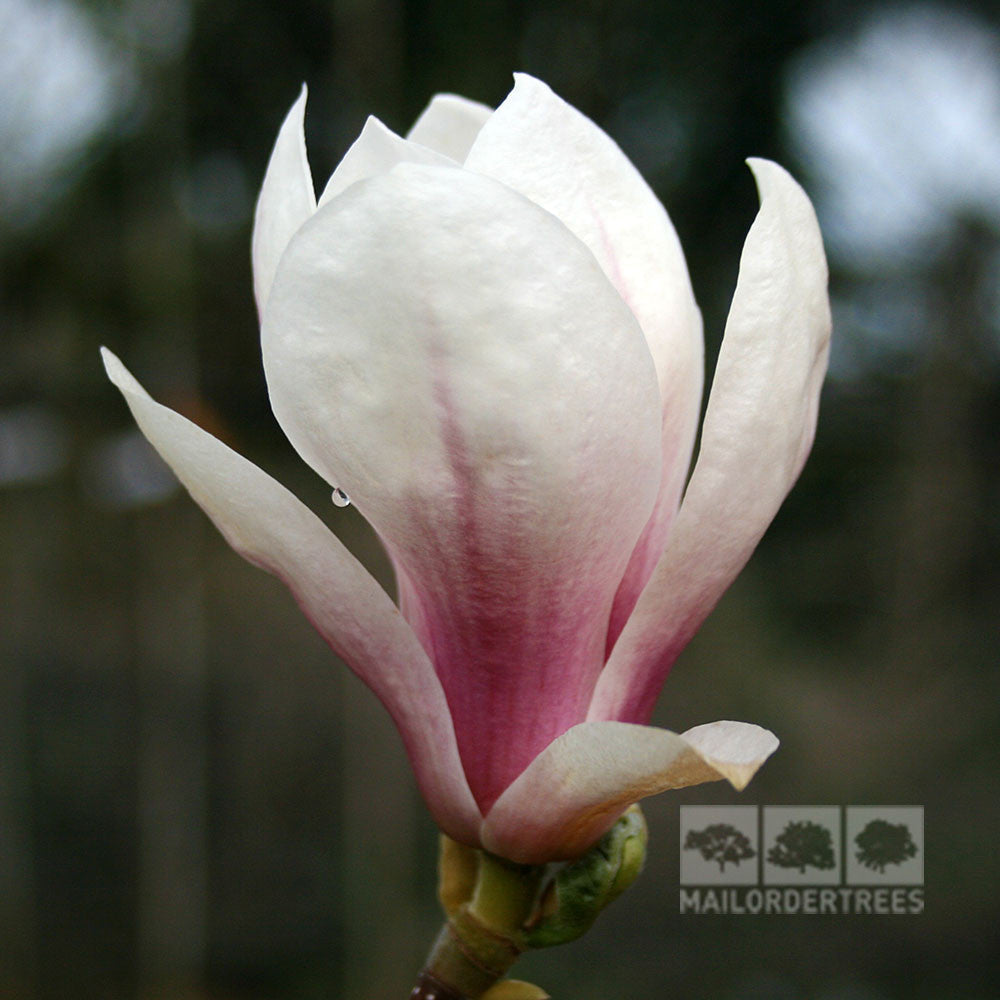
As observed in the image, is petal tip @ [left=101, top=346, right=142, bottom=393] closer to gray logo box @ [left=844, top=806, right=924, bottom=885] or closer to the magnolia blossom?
the magnolia blossom

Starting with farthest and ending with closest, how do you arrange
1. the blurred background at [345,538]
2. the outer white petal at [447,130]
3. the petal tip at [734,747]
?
the blurred background at [345,538]
the outer white petal at [447,130]
the petal tip at [734,747]

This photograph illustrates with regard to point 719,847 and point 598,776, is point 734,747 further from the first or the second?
point 719,847

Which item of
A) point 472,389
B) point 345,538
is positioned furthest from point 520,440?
point 345,538

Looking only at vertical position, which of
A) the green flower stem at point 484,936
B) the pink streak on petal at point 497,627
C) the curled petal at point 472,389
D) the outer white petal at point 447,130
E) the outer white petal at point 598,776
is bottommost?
the green flower stem at point 484,936

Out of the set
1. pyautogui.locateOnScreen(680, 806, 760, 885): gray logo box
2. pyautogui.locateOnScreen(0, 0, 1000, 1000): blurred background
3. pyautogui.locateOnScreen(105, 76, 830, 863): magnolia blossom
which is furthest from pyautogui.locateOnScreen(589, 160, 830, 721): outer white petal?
pyautogui.locateOnScreen(0, 0, 1000, 1000): blurred background

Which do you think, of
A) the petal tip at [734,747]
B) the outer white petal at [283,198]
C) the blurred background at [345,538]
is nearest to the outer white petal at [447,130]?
the outer white petal at [283,198]

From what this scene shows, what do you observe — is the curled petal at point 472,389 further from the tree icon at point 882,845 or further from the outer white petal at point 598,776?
the tree icon at point 882,845

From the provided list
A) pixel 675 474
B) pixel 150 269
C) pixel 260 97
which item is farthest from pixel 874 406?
pixel 675 474

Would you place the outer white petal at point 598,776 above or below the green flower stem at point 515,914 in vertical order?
above
